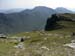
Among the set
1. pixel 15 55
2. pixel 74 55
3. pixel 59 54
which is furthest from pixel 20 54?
pixel 74 55

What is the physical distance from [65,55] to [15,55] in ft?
21.0

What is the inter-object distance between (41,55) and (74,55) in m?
4.74

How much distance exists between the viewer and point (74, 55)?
27719 millimetres

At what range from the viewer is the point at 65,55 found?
88.6 ft

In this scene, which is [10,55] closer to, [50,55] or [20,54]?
[20,54]

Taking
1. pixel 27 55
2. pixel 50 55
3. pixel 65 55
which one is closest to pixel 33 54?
pixel 27 55

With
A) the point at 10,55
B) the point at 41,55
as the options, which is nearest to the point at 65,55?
the point at 41,55

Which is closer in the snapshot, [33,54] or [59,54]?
[33,54]

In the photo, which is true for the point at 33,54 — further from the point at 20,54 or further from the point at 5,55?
the point at 5,55

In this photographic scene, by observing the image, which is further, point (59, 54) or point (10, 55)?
point (59, 54)

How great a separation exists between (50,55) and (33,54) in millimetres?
2576

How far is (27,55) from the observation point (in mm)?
25188

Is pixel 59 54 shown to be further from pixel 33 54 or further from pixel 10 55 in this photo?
pixel 10 55

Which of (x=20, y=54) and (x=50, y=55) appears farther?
(x=50, y=55)
